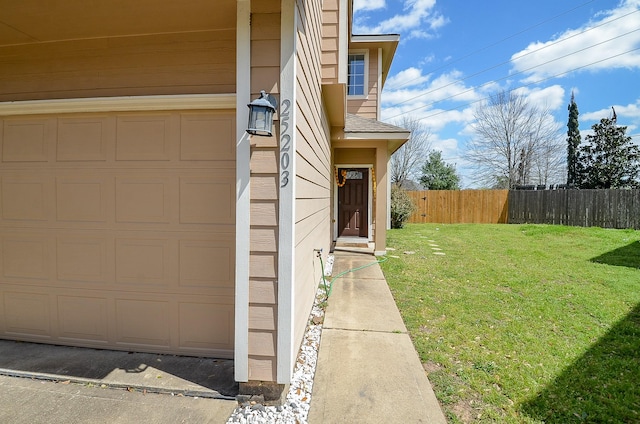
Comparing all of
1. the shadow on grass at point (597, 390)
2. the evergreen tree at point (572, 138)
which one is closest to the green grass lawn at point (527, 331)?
the shadow on grass at point (597, 390)

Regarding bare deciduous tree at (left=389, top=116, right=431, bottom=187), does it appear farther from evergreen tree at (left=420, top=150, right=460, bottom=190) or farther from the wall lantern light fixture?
the wall lantern light fixture

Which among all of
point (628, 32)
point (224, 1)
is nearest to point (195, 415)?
point (224, 1)

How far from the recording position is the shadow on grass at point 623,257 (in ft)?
21.1

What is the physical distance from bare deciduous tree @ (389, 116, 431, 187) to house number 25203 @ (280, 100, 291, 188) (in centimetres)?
2229

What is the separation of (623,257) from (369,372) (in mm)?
7686

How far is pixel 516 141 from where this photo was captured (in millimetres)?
21859

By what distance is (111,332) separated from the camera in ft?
9.04

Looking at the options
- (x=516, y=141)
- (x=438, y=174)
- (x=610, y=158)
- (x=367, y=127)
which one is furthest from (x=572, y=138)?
(x=367, y=127)

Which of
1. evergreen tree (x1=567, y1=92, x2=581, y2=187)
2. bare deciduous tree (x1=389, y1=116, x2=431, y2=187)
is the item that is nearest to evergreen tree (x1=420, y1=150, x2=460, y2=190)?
bare deciduous tree (x1=389, y1=116, x2=431, y2=187)

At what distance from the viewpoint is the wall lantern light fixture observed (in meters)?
1.96

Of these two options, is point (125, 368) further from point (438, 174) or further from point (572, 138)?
point (572, 138)

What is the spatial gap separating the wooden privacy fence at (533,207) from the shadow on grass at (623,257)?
18.4 feet

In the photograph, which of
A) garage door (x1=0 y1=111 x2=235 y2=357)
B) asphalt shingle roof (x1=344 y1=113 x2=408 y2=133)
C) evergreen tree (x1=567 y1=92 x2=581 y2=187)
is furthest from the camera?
evergreen tree (x1=567 y1=92 x2=581 y2=187)

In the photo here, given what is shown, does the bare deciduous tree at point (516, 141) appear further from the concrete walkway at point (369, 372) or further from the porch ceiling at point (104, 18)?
the porch ceiling at point (104, 18)
